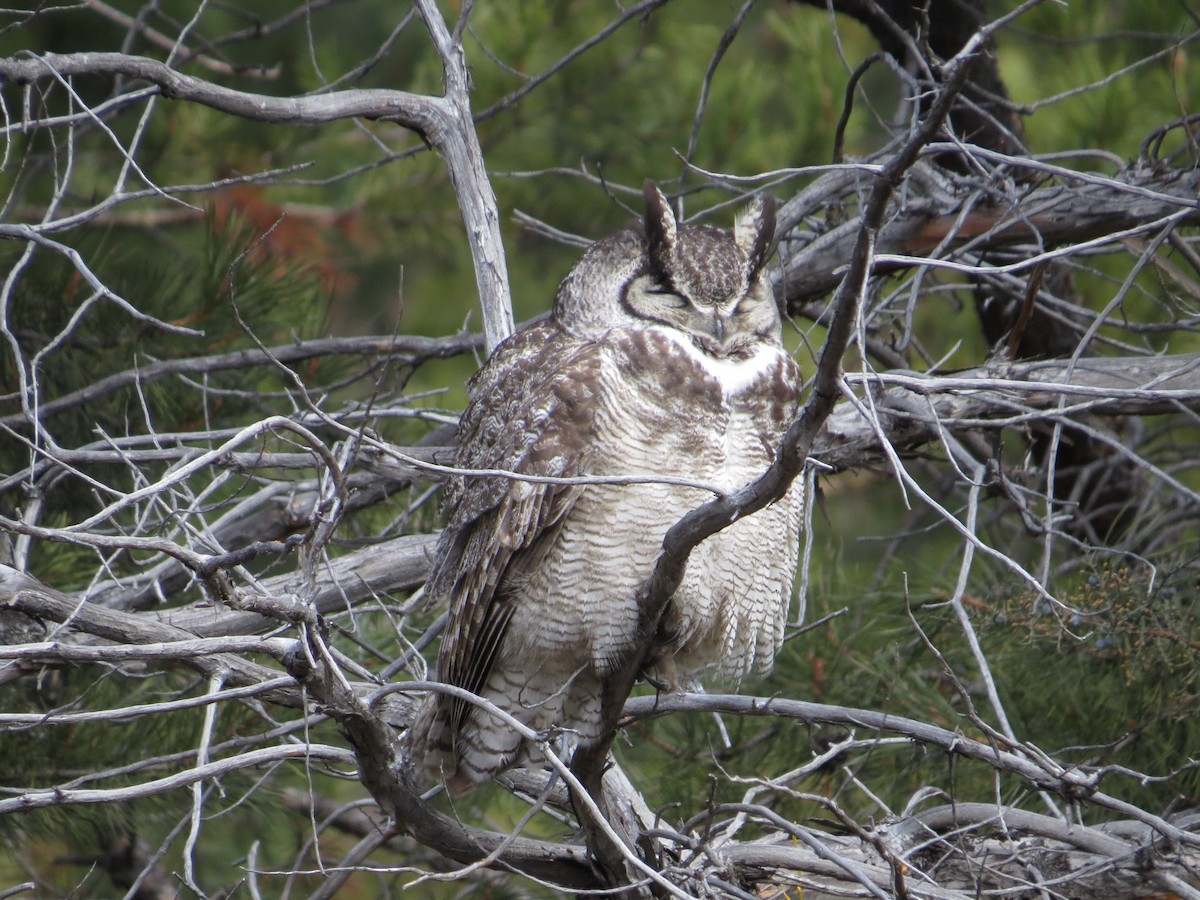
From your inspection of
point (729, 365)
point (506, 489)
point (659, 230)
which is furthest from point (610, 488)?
point (659, 230)

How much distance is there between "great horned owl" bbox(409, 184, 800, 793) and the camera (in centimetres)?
227

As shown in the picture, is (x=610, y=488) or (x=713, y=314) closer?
(x=610, y=488)

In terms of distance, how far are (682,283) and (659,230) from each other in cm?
11

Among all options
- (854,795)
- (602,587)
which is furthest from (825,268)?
(854,795)

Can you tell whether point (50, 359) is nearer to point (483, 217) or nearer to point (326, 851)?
point (483, 217)

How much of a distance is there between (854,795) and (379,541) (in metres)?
1.35

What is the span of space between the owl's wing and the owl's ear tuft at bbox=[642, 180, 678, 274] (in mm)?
221

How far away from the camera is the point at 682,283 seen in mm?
2418

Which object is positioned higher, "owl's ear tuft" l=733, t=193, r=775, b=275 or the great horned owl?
"owl's ear tuft" l=733, t=193, r=775, b=275

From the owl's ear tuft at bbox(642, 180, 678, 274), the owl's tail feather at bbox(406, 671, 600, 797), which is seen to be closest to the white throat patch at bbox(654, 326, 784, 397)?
the owl's ear tuft at bbox(642, 180, 678, 274)

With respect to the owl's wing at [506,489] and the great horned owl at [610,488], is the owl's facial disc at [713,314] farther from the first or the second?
the owl's wing at [506,489]

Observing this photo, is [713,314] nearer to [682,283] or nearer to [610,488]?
[682,283]

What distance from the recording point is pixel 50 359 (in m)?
3.24

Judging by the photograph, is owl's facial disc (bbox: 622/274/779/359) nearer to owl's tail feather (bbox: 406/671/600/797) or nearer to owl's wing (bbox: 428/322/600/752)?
owl's wing (bbox: 428/322/600/752)
